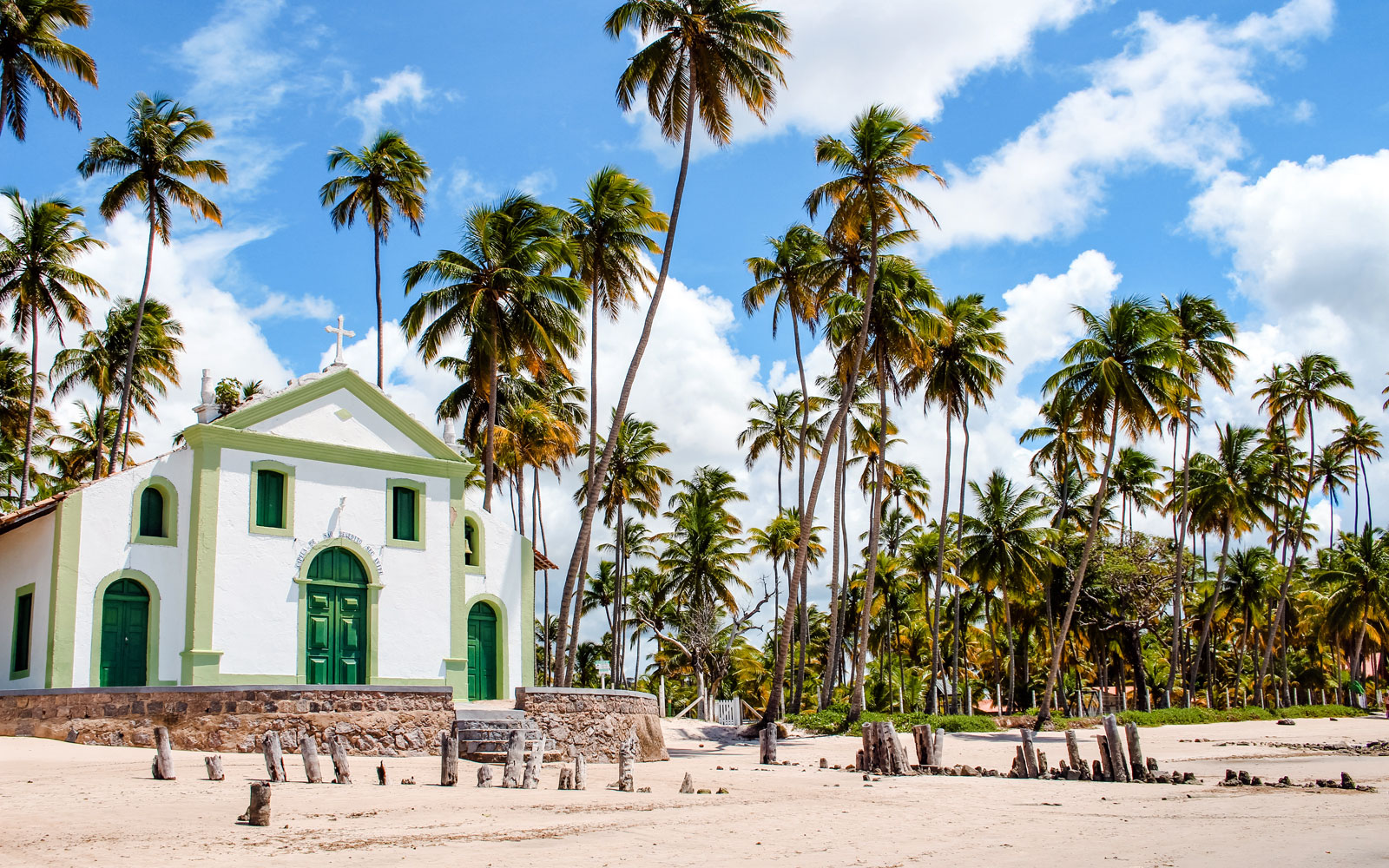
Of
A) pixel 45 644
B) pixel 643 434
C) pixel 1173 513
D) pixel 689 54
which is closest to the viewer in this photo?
pixel 45 644

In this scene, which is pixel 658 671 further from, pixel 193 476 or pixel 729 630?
pixel 193 476

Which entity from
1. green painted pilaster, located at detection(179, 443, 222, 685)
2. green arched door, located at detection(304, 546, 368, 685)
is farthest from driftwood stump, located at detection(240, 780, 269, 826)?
green arched door, located at detection(304, 546, 368, 685)

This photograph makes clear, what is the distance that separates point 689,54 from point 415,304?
986 centimetres

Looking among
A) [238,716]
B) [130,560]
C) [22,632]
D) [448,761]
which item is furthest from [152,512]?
[448,761]

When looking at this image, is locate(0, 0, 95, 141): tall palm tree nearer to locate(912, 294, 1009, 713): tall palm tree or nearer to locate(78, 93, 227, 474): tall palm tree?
locate(78, 93, 227, 474): tall palm tree

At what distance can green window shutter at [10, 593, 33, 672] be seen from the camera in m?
22.7

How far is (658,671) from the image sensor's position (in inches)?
2402

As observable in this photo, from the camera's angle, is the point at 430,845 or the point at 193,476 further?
the point at 193,476

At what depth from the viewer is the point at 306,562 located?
78.7 ft

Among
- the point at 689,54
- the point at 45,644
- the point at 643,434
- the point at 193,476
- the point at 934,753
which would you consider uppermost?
the point at 689,54

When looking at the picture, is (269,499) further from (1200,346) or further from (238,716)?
(1200,346)

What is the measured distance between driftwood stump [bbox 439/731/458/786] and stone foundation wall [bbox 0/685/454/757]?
3.90 m

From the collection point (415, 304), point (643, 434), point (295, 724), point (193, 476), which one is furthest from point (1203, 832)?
point (643, 434)

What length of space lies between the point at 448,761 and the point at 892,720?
2114cm
